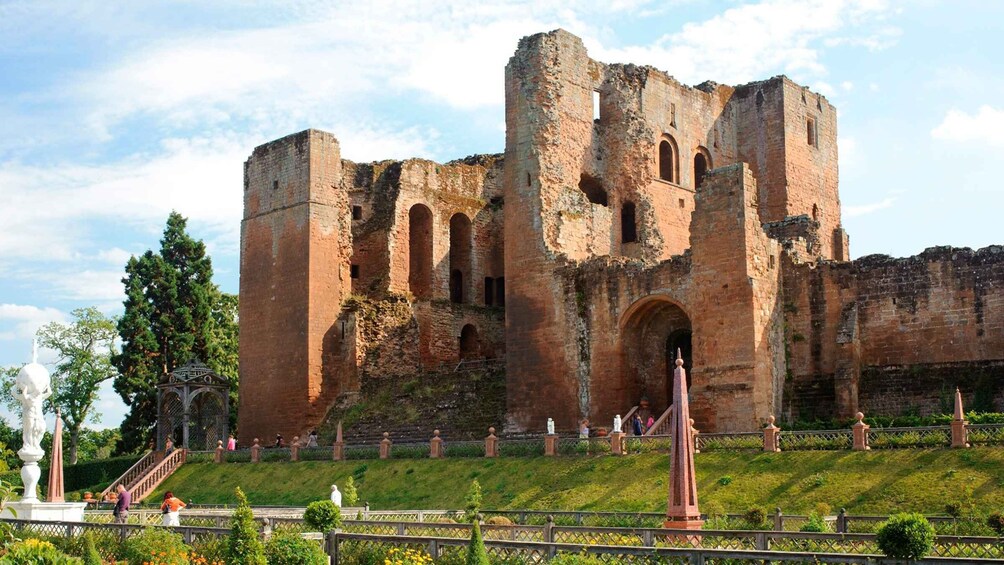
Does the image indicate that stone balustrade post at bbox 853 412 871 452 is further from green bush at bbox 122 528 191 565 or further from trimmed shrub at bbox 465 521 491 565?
green bush at bbox 122 528 191 565

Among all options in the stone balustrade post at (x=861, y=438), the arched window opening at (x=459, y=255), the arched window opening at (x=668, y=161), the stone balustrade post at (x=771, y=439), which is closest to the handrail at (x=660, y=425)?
the stone balustrade post at (x=771, y=439)

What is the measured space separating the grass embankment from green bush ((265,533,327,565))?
941 cm

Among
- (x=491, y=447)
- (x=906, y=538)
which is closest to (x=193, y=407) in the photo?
(x=491, y=447)

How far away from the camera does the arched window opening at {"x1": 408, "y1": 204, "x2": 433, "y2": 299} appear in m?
41.7

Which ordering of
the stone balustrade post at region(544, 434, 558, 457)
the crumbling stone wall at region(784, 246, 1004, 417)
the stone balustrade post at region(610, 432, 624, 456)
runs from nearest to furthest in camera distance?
the stone balustrade post at region(610, 432, 624, 456)
the stone balustrade post at region(544, 434, 558, 457)
the crumbling stone wall at region(784, 246, 1004, 417)

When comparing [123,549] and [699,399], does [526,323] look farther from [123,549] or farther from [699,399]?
[123,549]

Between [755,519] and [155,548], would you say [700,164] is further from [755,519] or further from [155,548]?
[155,548]

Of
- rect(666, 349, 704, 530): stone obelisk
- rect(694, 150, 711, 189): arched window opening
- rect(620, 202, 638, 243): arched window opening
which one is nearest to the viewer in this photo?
rect(666, 349, 704, 530): stone obelisk

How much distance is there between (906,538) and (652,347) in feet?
64.6

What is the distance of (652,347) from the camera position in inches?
1272

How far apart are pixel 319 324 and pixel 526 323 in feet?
26.0

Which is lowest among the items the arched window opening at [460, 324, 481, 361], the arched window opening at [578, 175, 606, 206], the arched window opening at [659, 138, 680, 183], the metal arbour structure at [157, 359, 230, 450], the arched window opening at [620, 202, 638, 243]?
the metal arbour structure at [157, 359, 230, 450]

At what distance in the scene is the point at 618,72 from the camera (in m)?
36.6

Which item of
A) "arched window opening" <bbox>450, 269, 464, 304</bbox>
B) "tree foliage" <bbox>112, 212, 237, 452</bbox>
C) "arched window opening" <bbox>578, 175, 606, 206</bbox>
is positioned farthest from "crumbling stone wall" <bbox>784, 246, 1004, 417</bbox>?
"tree foliage" <bbox>112, 212, 237, 452</bbox>
